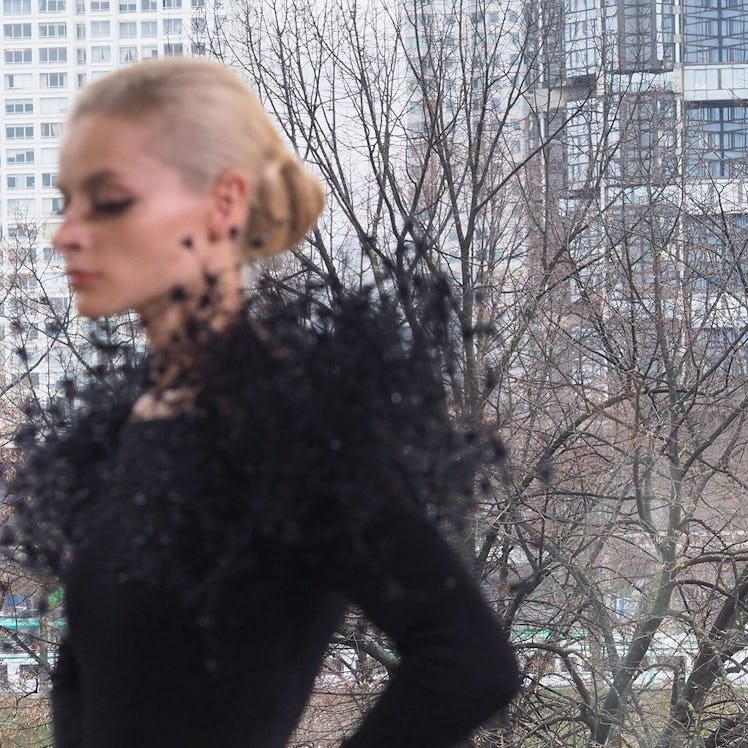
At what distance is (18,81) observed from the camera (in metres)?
25.2

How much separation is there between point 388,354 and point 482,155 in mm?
8146

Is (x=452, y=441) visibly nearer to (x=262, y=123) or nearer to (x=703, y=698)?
(x=262, y=123)

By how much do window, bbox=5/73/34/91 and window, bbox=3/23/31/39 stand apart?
1.13 metres

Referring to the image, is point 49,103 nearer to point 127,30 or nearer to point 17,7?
point 127,30

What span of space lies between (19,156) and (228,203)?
18.5m

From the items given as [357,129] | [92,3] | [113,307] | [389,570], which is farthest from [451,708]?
[92,3]

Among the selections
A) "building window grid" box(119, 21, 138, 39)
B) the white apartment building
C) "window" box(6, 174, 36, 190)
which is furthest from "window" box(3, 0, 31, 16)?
"window" box(6, 174, 36, 190)

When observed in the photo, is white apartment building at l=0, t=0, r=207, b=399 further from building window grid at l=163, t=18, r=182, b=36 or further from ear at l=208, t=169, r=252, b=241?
ear at l=208, t=169, r=252, b=241

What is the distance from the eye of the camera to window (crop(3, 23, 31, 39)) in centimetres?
2694

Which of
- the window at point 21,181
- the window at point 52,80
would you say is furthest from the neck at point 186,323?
the window at point 52,80

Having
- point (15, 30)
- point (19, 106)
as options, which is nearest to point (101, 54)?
point (19, 106)

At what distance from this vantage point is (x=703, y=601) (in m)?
7.97

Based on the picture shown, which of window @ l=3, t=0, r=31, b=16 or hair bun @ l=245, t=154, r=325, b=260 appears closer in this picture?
hair bun @ l=245, t=154, r=325, b=260

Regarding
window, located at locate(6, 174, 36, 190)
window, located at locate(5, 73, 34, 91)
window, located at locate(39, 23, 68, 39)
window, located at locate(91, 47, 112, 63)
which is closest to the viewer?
window, located at locate(6, 174, 36, 190)
